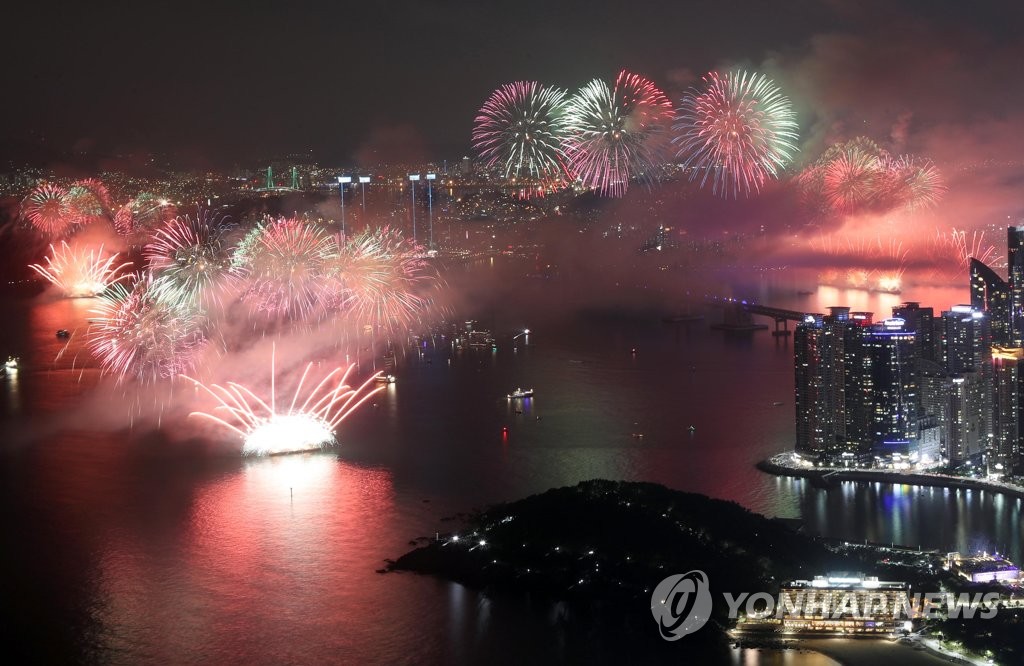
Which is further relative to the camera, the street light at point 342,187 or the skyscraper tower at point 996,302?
the street light at point 342,187

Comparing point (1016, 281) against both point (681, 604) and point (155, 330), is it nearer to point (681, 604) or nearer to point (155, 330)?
point (681, 604)

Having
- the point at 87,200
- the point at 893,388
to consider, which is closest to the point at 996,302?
the point at 893,388

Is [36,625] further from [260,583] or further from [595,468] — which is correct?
[595,468]

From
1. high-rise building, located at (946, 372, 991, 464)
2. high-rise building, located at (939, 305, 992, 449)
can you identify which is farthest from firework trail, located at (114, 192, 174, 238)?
high-rise building, located at (946, 372, 991, 464)

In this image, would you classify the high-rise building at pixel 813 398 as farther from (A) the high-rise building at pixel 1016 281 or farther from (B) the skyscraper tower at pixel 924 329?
(A) the high-rise building at pixel 1016 281

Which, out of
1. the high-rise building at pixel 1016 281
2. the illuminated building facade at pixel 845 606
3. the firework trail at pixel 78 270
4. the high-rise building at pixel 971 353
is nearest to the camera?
the illuminated building facade at pixel 845 606

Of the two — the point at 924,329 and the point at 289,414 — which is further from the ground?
the point at 924,329

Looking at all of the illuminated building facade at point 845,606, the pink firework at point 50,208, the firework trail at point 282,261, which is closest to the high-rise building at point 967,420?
the illuminated building facade at point 845,606
